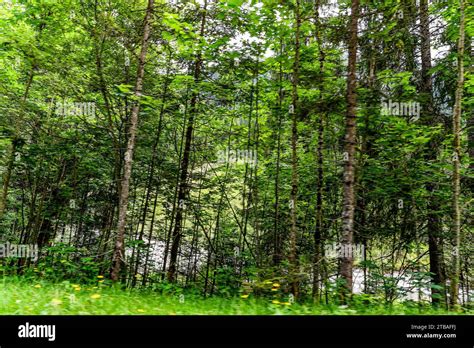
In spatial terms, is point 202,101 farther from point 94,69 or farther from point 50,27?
point 50,27

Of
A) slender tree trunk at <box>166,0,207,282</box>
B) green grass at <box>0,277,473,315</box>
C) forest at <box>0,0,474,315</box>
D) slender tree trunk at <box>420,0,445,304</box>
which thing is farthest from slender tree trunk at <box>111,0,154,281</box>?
slender tree trunk at <box>420,0,445,304</box>

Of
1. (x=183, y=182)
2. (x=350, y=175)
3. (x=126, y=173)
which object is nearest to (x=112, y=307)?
(x=126, y=173)

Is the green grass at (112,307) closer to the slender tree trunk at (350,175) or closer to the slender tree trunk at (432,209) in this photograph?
the slender tree trunk at (350,175)

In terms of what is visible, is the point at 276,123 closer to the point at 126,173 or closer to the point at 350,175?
the point at 350,175

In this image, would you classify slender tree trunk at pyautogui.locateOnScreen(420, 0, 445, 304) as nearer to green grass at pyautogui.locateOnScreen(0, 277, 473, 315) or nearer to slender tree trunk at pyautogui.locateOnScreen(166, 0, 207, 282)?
green grass at pyautogui.locateOnScreen(0, 277, 473, 315)

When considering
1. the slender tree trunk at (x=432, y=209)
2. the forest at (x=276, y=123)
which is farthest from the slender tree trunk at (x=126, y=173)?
the slender tree trunk at (x=432, y=209)

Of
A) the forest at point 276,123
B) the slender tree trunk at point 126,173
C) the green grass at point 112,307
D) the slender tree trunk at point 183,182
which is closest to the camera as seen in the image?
the green grass at point 112,307

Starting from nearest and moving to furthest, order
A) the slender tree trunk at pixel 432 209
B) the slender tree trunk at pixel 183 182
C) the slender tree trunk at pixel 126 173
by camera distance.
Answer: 1. the slender tree trunk at pixel 126 173
2. the slender tree trunk at pixel 432 209
3. the slender tree trunk at pixel 183 182
